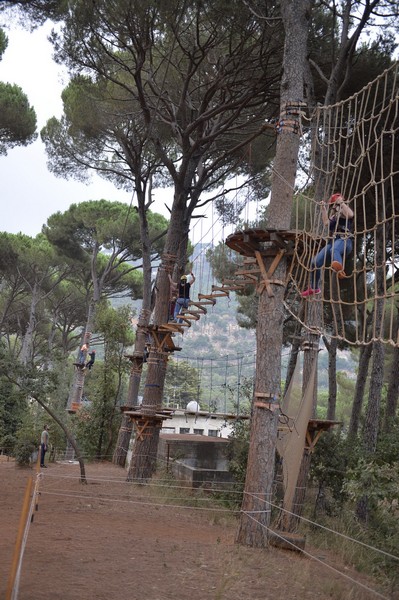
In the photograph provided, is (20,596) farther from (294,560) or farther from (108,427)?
(108,427)

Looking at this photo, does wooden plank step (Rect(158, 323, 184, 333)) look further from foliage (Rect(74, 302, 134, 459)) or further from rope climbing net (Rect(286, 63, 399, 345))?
foliage (Rect(74, 302, 134, 459))

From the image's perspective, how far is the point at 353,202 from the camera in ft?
32.8

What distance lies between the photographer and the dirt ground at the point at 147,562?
4.22 metres

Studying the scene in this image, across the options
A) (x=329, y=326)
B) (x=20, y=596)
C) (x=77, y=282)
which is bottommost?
(x=20, y=596)

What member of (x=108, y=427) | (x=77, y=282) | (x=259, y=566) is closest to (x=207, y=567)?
(x=259, y=566)

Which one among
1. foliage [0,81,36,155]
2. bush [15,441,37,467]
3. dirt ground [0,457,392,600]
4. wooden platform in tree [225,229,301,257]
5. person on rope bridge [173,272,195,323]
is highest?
foliage [0,81,36,155]

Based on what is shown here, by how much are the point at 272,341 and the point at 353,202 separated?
179 inches

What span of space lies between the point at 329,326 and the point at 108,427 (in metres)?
6.42

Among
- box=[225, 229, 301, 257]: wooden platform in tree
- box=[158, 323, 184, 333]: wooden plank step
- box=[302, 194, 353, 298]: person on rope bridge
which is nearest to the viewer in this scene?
box=[302, 194, 353, 298]: person on rope bridge

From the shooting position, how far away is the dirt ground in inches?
166

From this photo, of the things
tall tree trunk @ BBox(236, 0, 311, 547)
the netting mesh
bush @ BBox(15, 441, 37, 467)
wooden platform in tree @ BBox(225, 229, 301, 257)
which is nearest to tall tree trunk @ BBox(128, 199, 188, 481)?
the netting mesh

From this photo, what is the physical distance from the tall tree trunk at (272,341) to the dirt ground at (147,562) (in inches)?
15.9

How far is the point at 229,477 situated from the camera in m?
11.2

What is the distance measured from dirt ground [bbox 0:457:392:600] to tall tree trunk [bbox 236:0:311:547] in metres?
0.40
